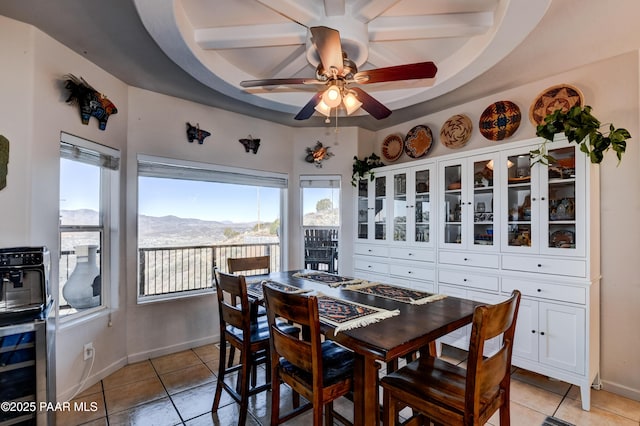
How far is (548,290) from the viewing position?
2543 millimetres

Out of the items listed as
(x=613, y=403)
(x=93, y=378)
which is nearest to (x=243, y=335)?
(x=93, y=378)

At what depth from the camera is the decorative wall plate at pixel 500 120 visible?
10.0 ft

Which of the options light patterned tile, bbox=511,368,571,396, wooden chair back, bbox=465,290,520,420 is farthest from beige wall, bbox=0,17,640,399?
wooden chair back, bbox=465,290,520,420

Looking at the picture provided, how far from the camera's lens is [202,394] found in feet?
8.30

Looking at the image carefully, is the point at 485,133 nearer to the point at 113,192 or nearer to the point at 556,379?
the point at 556,379

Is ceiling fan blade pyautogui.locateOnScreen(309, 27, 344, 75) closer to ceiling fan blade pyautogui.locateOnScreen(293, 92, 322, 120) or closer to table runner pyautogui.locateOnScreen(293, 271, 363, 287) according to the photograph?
ceiling fan blade pyautogui.locateOnScreen(293, 92, 322, 120)

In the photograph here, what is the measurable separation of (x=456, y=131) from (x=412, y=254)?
1459 millimetres

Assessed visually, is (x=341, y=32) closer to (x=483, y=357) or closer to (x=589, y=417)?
(x=483, y=357)

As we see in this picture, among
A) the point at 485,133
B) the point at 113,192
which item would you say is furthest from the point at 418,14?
the point at 113,192

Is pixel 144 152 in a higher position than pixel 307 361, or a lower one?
higher

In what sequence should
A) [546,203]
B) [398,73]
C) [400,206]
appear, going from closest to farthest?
[398,73] < [546,203] < [400,206]

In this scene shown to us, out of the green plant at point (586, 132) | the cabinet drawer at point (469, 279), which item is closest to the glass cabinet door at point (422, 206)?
the cabinet drawer at point (469, 279)

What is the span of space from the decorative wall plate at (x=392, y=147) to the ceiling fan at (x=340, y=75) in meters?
1.86

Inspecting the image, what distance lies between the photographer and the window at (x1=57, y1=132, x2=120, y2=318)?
2.55 metres
